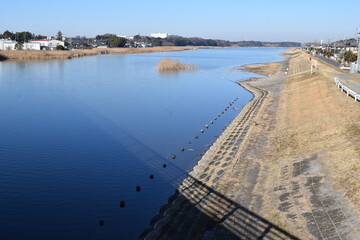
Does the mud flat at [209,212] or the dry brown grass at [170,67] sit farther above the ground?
the dry brown grass at [170,67]

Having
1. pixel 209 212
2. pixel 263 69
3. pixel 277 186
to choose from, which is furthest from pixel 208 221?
pixel 263 69

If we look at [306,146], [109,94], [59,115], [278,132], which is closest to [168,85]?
[109,94]

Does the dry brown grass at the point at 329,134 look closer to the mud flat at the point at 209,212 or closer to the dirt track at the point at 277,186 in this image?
the dirt track at the point at 277,186

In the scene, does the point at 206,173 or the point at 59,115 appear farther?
the point at 59,115

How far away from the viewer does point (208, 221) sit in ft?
34.3

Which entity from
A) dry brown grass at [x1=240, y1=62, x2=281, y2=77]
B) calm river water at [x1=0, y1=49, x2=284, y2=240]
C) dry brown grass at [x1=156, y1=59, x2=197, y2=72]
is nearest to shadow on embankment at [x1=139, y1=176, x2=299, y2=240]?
calm river water at [x1=0, y1=49, x2=284, y2=240]

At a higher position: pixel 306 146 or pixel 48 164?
pixel 306 146

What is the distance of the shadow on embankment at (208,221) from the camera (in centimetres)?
962

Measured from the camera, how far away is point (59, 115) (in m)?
25.5

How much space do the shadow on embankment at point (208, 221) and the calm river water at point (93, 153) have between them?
69 cm

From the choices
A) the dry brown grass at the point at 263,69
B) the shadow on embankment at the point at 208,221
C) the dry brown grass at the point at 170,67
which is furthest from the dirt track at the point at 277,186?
the dry brown grass at the point at 170,67

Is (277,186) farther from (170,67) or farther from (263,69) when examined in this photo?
(263,69)

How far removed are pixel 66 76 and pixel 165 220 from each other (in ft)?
135

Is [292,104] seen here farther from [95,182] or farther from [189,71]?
[189,71]
